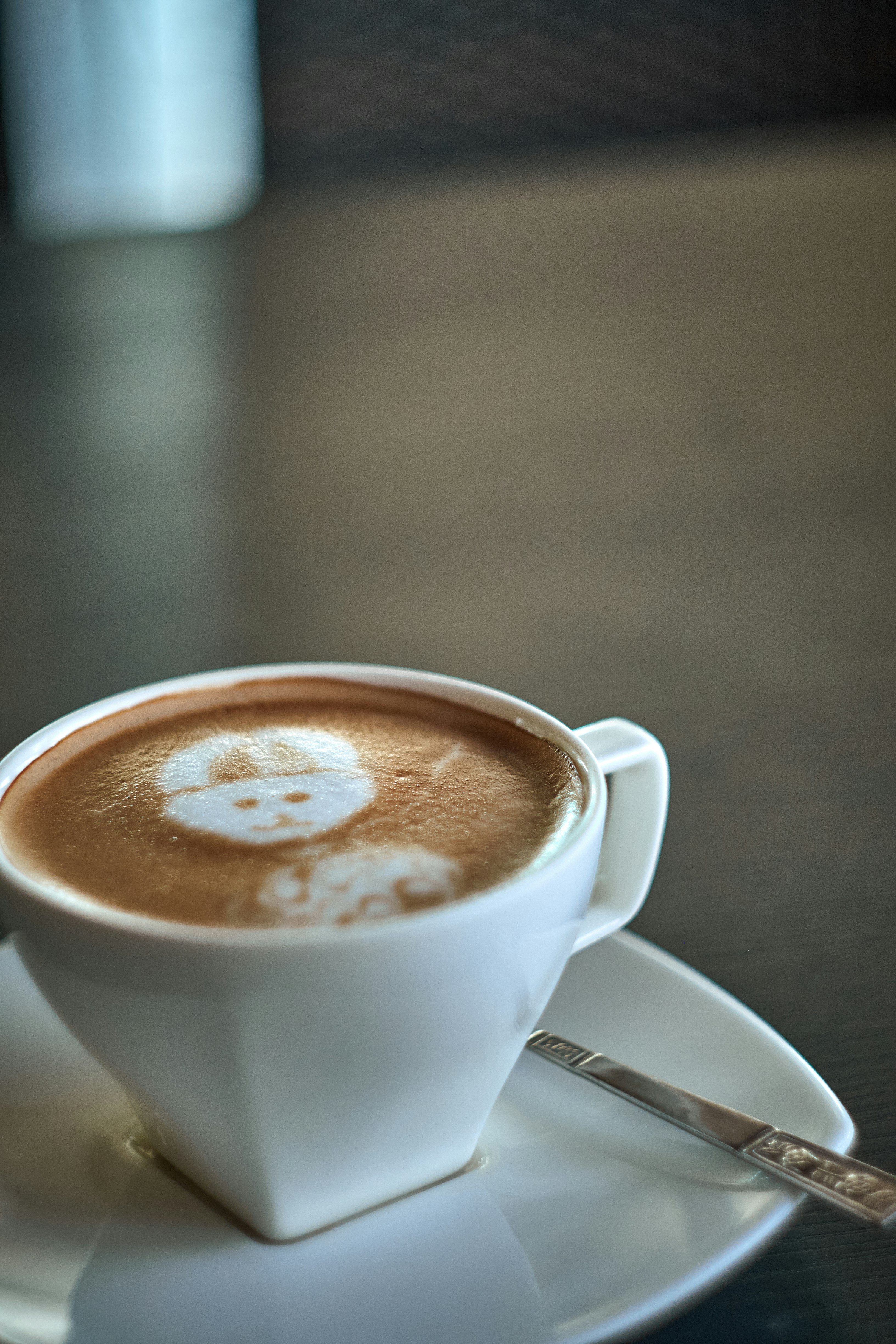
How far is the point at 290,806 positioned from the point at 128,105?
10.6ft

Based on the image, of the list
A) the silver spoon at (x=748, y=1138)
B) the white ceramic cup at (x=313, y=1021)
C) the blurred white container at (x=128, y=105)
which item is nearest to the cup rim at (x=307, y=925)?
the white ceramic cup at (x=313, y=1021)

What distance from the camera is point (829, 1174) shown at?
435mm

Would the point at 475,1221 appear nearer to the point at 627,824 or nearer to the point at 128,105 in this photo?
the point at 627,824

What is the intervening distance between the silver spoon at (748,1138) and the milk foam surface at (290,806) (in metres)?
0.12

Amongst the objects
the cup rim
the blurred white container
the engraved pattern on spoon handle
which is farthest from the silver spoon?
the blurred white container

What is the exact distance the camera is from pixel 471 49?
2.96 metres

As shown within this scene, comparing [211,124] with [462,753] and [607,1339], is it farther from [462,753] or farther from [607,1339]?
[607,1339]

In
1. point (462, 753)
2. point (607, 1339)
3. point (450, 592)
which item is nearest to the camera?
point (607, 1339)

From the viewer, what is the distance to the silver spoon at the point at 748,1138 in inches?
16.5

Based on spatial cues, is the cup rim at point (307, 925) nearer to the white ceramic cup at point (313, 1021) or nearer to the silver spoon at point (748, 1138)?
the white ceramic cup at point (313, 1021)

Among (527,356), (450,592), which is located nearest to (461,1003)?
(450,592)

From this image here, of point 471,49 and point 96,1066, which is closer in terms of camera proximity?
point 96,1066

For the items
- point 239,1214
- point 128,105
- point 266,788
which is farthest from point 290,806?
point 128,105

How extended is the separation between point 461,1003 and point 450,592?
63 centimetres
